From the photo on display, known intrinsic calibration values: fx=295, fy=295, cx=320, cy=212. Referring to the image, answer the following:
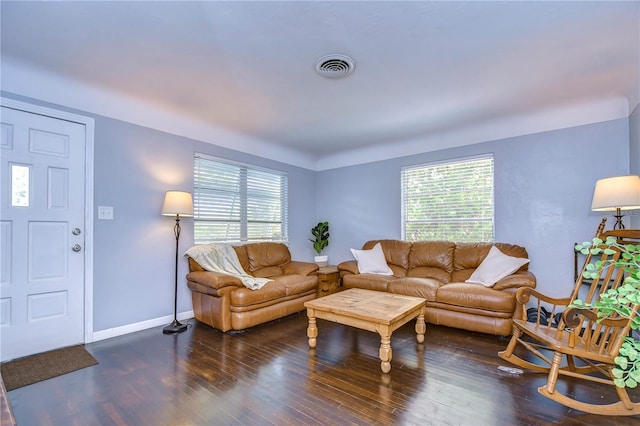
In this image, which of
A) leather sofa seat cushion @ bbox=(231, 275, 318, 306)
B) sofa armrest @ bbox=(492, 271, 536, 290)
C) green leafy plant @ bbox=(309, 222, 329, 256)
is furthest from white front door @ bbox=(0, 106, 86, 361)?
sofa armrest @ bbox=(492, 271, 536, 290)

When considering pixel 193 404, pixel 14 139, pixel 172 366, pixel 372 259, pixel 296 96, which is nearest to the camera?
pixel 193 404

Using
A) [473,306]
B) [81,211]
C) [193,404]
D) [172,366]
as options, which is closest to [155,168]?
[81,211]

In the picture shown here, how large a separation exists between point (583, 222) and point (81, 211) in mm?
5315

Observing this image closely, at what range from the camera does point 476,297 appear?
3.04m

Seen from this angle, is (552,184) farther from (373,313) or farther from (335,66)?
(335,66)

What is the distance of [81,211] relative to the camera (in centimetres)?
289

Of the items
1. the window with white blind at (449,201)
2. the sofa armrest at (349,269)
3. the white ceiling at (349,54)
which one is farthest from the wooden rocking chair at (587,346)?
the sofa armrest at (349,269)

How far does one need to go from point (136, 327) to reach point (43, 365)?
84 centimetres

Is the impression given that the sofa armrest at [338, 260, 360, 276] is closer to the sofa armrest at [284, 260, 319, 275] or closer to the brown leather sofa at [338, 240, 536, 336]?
the brown leather sofa at [338, 240, 536, 336]

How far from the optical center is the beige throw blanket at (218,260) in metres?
3.46

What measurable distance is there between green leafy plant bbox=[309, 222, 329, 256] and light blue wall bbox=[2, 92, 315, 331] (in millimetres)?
2273

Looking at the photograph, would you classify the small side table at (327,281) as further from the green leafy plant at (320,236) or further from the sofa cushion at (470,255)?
the sofa cushion at (470,255)

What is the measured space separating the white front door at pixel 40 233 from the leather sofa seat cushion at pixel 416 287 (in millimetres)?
3296

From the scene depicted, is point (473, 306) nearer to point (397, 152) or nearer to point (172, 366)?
point (397, 152)
